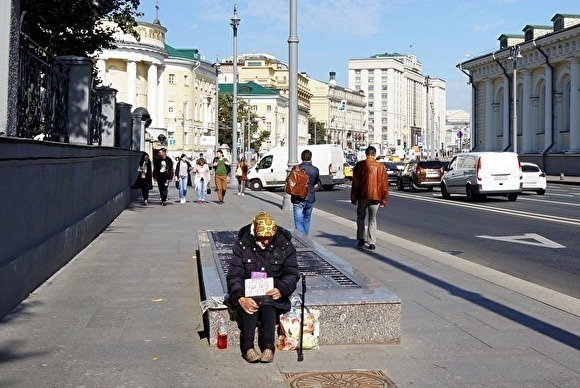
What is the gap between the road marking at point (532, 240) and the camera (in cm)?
1560

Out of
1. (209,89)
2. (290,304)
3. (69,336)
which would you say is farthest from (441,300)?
(209,89)

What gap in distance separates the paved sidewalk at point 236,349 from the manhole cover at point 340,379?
0.09 m

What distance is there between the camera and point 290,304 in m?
6.87

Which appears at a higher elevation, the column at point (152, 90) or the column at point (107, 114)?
the column at point (152, 90)

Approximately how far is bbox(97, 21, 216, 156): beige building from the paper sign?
78.6 meters

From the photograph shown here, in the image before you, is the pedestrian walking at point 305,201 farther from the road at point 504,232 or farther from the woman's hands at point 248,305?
the woman's hands at point 248,305

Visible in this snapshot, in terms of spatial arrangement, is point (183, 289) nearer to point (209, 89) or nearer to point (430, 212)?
point (430, 212)

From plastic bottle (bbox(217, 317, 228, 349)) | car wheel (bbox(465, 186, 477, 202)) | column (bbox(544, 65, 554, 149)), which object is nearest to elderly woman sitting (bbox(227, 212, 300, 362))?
plastic bottle (bbox(217, 317, 228, 349))

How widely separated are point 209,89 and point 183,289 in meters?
110

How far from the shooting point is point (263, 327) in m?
6.62

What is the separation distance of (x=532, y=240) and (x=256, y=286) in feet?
36.1

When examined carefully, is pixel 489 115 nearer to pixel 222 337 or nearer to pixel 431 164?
pixel 431 164

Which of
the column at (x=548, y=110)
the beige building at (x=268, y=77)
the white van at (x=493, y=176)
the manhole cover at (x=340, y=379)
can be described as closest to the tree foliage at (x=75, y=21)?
the white van at (x=493, y=176)

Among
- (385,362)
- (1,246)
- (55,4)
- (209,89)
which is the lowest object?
(385,362)
